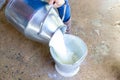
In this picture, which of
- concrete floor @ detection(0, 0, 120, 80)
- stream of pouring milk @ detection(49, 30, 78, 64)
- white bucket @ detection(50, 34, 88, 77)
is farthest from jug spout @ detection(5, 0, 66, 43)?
concrete floor @ detection(0, 0, 120, 80)

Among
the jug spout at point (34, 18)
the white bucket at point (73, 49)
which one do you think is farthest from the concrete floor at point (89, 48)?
the jug spout at point (34, 18)

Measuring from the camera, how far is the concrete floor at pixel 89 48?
104cm

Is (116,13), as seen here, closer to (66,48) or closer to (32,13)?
(66,48)

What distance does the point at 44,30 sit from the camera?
83 cm

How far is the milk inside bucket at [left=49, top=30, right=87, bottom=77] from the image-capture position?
88 cm

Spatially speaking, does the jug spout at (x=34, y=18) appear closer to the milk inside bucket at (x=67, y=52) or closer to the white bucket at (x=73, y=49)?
the milk inside bucket at (x=67, y=52)

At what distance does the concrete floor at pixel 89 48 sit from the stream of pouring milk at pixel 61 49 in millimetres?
101

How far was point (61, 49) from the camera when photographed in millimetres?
920

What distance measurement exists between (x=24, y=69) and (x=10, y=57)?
108mm

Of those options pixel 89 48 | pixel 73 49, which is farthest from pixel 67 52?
pixel 89 48

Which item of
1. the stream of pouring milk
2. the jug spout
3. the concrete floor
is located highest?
the jug spout

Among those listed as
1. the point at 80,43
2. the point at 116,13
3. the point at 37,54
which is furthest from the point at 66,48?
the point at 116,13

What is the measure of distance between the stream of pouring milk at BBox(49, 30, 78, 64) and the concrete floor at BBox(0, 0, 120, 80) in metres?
0.10

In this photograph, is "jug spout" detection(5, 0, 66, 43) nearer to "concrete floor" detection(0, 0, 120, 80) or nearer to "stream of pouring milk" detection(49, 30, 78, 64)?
"stream of pouring milk" detection(49, 30, 78, 64)
